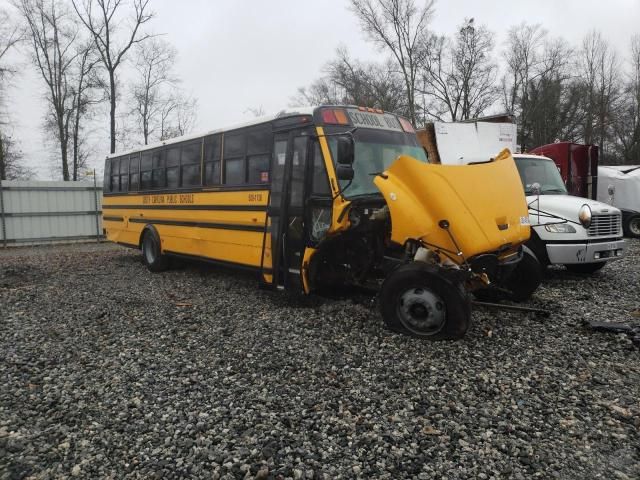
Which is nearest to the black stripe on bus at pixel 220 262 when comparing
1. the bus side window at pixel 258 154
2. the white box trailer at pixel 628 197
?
the bus side window at pixel 258 154

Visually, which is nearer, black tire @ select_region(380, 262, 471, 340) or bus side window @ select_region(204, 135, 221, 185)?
black tire @ select_region(380, 262, 471, 340)

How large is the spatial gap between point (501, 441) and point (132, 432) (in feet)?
7.89

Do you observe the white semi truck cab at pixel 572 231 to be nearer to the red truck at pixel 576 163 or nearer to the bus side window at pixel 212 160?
the bus side window at pixel 212 160

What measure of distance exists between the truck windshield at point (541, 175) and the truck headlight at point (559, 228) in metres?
1.11

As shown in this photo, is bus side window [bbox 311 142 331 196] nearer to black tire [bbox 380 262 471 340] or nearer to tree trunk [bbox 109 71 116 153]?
black tire [bbox 380 262 471 340]

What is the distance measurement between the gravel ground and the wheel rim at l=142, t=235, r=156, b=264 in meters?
3.53

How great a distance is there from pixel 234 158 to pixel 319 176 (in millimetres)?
2140

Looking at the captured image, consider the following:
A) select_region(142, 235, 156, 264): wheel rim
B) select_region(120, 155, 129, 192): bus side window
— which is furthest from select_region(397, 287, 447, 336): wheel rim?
select_region(120, 155, 129, 192): bus side window

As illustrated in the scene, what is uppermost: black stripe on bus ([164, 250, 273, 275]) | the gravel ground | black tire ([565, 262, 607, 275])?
black stripe on bus ([164, 250, 273, 275])

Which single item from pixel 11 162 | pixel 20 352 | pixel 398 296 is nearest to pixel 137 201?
pixel 20 352

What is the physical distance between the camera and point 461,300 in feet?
14.7

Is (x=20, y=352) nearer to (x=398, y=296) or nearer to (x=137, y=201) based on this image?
(x=398, y=296)

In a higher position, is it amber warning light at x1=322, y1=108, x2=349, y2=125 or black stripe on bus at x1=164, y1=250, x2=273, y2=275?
amber warning light at x1=322, y1=108, x2=349, y2=125

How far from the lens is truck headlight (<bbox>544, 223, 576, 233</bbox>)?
750 centimetres
